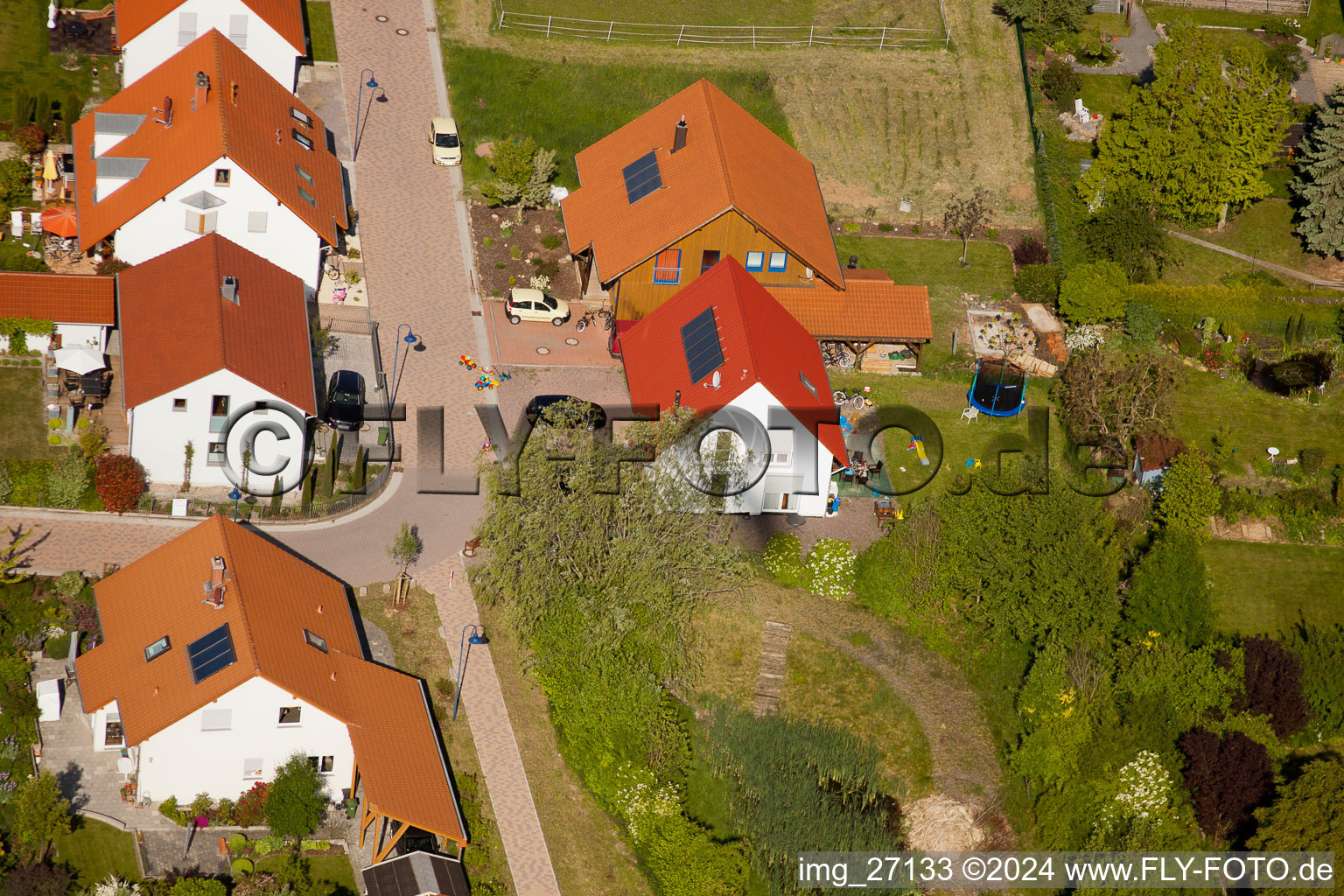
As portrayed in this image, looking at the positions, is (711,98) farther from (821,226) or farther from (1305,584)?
(1305,584)

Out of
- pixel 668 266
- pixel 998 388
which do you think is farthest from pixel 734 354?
pixel 998 388

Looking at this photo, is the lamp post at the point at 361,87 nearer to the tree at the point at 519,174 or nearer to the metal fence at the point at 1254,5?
the tree at the point at 519,174

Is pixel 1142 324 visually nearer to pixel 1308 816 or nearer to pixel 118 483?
pixel 1308 816

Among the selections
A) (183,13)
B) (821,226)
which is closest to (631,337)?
(821,226)

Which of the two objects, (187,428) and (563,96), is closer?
(187,428)

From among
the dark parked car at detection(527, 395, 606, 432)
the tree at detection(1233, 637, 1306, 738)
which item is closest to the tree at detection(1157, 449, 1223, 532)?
the tree at detection(1233, 637, 1306, 738)

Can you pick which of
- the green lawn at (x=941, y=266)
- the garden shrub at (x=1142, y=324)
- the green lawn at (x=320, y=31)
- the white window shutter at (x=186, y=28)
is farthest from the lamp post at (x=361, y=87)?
the garden shrub at (x=1142, y=324)
